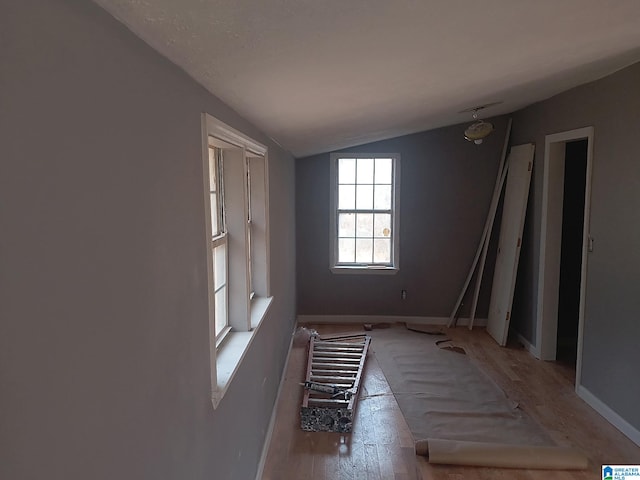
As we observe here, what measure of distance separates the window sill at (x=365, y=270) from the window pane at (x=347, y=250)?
0.12 metres

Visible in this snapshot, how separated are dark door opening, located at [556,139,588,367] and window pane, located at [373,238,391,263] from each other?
1971 mm

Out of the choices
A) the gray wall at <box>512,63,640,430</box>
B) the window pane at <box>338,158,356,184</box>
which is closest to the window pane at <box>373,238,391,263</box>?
the window pane at <box>338,158,356,184</box>

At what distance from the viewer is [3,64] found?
0.61m

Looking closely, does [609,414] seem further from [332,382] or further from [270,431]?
[270,431]

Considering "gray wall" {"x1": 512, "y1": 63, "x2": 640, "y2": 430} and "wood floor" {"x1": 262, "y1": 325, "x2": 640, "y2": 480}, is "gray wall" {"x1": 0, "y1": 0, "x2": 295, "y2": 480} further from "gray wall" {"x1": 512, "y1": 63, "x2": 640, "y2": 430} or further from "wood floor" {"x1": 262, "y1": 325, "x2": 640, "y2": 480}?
"gray wall" {"x1": 512, "y1": 63, "x2": 640, "y2": 430}

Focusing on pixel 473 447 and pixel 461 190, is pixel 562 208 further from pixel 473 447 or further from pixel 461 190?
pixel 473 447

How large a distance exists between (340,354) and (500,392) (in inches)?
60.0

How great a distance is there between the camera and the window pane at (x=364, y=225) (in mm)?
6121

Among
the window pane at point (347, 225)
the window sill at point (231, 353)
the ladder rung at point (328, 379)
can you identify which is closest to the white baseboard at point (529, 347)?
the ladder rung at point (328, 379)

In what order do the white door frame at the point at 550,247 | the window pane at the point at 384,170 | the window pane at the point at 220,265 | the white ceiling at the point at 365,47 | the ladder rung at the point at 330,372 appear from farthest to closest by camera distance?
the window pane at the point at 384,170, the white door frame at the point at 550,247, the ladder rung at the point at 330,372, the window pane at the point at 220,265, the white ceiling at the point at 365,47

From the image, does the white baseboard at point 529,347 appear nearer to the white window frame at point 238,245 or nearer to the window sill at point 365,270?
the window sill at point 365,270

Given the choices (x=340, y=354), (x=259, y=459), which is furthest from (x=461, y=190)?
(x=259, y=459)

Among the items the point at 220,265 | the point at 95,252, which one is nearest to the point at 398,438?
the point at 220,265

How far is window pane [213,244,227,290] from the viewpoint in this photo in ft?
8.35
